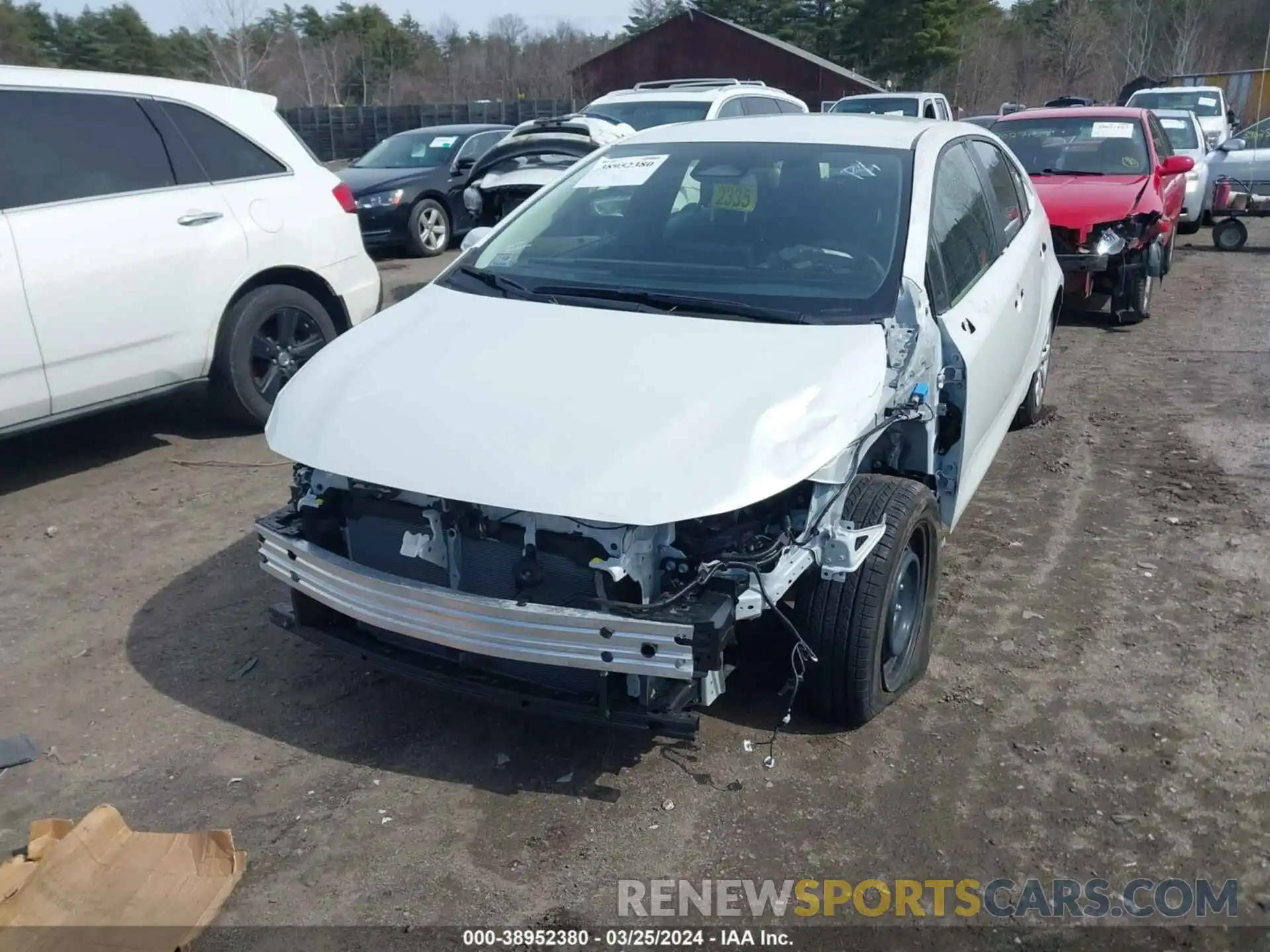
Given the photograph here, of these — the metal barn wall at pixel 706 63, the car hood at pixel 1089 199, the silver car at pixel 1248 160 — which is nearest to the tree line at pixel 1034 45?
the metal barn wall at pixel 706 63

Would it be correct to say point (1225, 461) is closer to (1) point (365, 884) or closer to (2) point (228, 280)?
(1) point (365, 884)

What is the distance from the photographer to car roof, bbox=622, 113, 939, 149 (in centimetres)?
438

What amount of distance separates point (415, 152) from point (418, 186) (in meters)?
1.05

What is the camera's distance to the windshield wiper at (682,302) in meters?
3.59

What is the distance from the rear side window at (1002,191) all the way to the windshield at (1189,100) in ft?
53.7

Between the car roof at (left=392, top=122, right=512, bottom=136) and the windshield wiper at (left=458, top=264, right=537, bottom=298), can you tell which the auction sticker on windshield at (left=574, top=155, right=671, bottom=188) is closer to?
the windshield wiper at (left=458, top=264, right=537, bottom=298)

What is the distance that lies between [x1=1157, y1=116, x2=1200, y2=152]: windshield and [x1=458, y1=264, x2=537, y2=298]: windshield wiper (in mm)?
12739

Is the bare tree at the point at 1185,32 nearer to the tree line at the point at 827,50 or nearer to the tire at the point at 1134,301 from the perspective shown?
the tree line at the point at 827,50

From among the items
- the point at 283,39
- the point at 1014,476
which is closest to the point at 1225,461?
the point at 1014,476

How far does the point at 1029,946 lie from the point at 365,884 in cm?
170

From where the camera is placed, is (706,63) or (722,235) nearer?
(722,235)

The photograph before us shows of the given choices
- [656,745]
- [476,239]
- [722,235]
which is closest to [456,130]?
[476,239]

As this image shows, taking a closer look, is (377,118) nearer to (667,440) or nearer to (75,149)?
(75,149)

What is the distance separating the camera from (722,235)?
4.05m
